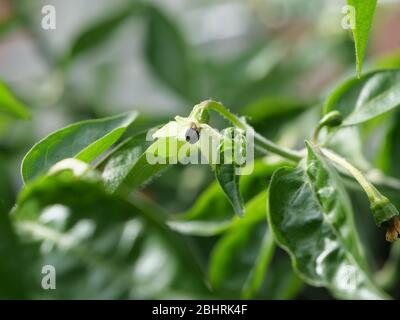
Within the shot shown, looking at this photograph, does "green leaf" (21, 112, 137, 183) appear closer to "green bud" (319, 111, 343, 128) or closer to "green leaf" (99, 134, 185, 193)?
"green leaf" (99, 134, 185, 193)

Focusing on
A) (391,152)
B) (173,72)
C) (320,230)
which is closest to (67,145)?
(320,230)

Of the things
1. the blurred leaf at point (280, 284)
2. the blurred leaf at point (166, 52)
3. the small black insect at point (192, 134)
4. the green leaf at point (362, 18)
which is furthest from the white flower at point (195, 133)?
the blurred leaf at point (166, 52)

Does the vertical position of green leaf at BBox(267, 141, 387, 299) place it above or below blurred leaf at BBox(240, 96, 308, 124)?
below

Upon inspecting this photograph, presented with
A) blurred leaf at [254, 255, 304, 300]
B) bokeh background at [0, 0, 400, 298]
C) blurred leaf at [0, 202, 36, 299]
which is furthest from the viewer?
bokeh background at [0, 0, 400, 298]

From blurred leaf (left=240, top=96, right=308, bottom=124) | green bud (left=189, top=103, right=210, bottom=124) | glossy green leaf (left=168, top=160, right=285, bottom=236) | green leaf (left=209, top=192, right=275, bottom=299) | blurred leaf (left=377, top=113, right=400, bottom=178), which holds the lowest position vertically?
green leaf (left=209, top=192, right=275, bottom=299)

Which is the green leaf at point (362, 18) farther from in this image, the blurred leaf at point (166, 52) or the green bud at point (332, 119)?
the blurred leaf at point (166, 52)

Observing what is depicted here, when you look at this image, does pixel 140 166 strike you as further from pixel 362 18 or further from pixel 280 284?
pixel 280 284

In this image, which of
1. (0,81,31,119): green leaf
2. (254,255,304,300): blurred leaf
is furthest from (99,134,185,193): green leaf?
(254,255,304,300): blurred leaf

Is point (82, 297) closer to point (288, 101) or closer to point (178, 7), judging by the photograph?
point (288, 101)
